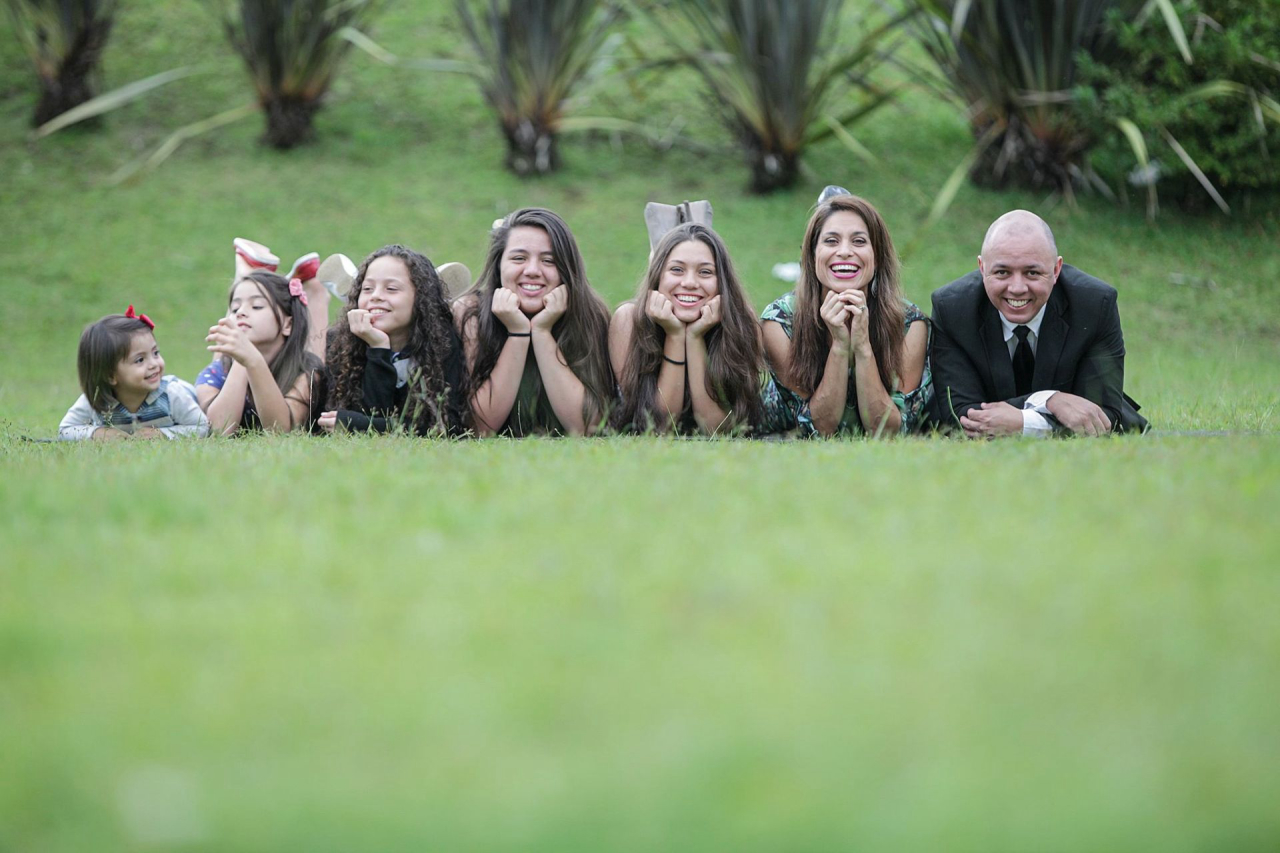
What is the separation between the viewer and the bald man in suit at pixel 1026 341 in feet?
18.9

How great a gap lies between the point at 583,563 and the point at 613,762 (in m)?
0.99

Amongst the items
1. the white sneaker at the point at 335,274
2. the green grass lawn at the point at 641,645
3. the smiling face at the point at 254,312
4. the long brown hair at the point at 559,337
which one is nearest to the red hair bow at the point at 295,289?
the smiling face at the point at 254,312

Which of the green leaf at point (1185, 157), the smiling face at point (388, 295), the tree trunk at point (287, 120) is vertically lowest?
the smiling face at point (388, 295)

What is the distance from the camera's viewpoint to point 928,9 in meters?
11.4

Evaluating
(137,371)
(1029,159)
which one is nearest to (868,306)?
(137,371)

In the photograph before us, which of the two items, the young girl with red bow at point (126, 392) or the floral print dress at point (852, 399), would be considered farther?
the young girl with red bow at point (126, 392)

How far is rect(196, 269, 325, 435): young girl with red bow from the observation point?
6.55 meters

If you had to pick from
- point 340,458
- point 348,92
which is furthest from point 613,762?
point 348,92

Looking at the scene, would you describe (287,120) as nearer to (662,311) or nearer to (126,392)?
(126,392)

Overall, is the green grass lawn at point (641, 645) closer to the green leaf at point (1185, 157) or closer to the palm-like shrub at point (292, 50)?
the green leaf at point (1185, 157)

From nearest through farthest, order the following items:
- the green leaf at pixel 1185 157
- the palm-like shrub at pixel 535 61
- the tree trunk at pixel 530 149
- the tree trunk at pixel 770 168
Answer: the green leaf at pixel 1185 157 < the palm-like shrub at pixel 535 61 < the tree trunk at pixel 770 168 < the tree trunk at pixel 530 149

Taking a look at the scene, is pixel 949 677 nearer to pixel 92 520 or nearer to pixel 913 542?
pixel 913 542

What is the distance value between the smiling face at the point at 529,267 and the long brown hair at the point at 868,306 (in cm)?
128

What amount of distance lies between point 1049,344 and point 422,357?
3.10m
